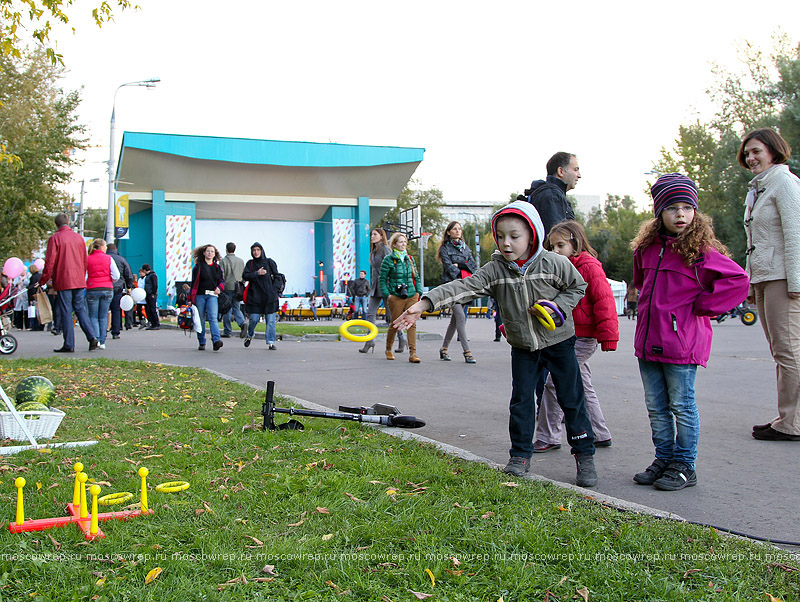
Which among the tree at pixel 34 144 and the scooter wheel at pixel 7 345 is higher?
the tree at pixel 34 144

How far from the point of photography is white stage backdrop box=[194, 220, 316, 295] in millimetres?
42406

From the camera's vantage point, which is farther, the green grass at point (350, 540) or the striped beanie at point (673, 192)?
the striped beanie at point (673, 192)

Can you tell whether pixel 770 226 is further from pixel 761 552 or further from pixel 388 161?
pixel 388 161

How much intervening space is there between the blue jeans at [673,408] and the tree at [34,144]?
2814 centimetres

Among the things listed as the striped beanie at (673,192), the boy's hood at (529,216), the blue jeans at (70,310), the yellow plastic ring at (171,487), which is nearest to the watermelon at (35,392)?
the yellow plastic ring at (171,487)

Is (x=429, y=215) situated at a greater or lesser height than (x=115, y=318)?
greater

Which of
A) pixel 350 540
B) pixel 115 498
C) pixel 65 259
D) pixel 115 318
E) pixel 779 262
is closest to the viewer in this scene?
pixel 350 540

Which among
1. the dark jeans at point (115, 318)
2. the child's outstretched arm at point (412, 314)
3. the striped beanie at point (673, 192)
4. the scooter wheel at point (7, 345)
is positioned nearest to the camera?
the child's outstretched arm at point (412, 314)

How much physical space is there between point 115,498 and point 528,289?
258 cm

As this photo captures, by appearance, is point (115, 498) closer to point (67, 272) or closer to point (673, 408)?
point (673, 408)

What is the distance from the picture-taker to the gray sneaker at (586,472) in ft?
13.8

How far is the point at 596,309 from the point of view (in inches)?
200

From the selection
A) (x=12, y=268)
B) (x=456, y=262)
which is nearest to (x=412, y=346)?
(x=456, y=262)

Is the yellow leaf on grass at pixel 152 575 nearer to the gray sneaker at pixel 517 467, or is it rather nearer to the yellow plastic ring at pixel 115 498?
the yellow plastic ring at pixel 115 498
